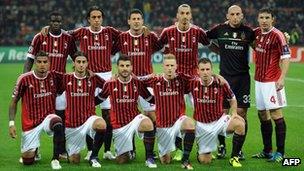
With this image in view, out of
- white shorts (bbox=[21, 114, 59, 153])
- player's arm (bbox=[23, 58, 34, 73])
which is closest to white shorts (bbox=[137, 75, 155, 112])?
white shorts (bbox=[21, 114, 59, 153])

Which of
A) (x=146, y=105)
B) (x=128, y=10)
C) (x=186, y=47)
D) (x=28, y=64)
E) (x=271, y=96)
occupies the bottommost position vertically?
(x=146, y=105)

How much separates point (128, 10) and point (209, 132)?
86.9 ft

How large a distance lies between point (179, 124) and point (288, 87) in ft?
35.4

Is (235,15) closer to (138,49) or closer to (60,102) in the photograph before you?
(138,49)

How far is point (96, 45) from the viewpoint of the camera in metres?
9.65

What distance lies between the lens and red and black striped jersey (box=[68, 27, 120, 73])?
31.7 ft

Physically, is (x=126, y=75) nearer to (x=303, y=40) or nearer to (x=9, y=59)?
(x=9, y=59)

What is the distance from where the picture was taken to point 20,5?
3512cm

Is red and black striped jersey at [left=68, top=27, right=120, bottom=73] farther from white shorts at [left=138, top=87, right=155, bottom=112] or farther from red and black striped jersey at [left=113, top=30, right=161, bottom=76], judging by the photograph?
white shorts at [left=138, top=87, right=155, bottom=112]

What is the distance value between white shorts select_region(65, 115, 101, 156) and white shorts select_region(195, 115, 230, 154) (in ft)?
4.81

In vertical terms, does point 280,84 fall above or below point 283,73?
below

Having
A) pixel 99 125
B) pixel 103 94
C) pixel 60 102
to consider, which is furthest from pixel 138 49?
pixel 99 125

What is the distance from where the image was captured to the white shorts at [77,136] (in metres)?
8.87

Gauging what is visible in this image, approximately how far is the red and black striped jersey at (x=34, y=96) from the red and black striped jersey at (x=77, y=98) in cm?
25
